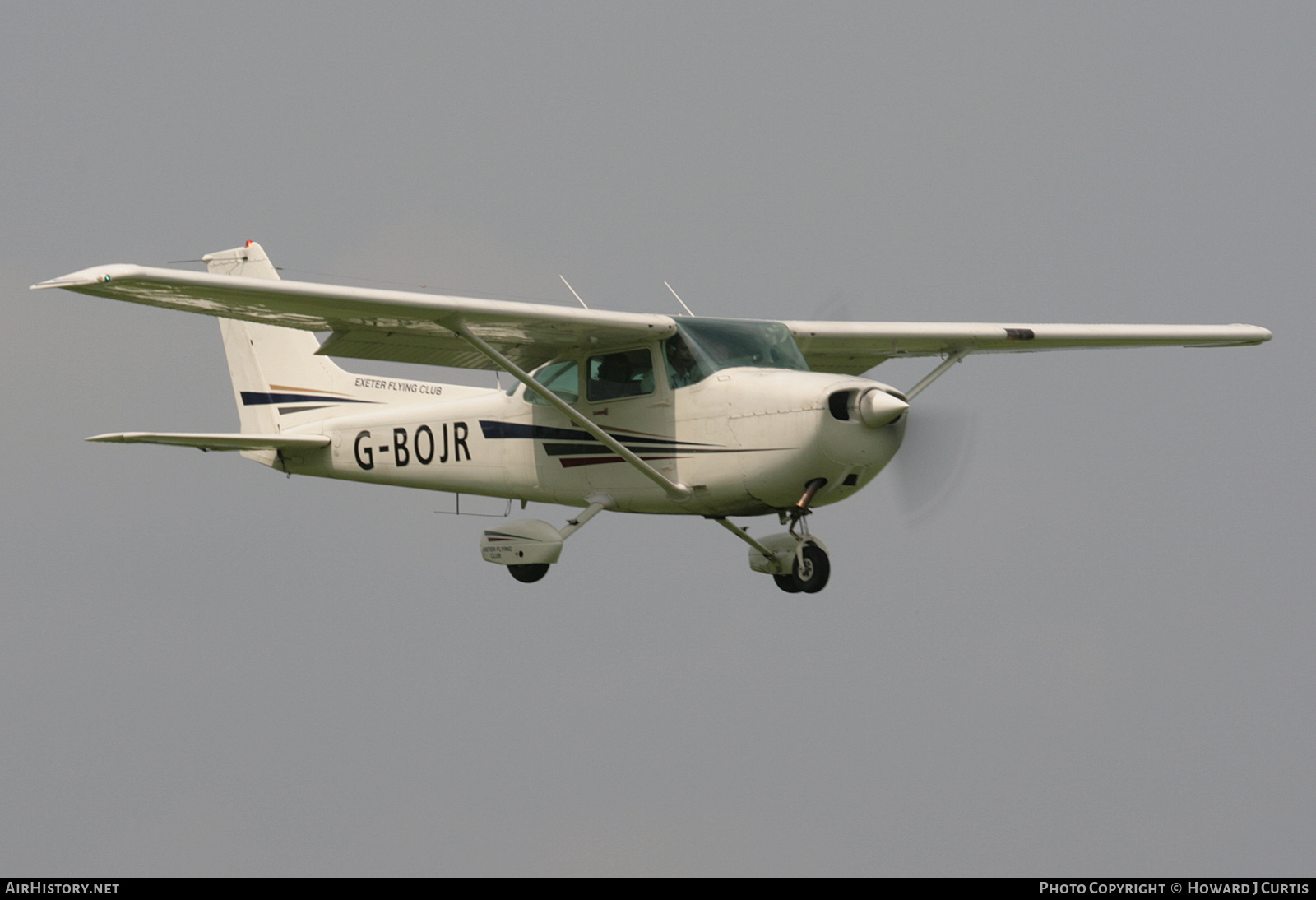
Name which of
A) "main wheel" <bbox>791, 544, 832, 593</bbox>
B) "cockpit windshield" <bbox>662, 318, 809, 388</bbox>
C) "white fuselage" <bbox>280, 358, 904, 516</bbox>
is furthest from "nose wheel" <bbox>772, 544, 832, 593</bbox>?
"cockpit windshield" <bbox>662, 318, 809, 388</bbox>

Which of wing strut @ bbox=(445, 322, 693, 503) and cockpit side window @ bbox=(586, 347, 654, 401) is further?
cockpit side window @ bbox=(586, 347, 654, 401)

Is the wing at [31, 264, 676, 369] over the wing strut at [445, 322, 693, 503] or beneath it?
over

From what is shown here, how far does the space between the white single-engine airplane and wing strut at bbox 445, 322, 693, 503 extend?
2cm

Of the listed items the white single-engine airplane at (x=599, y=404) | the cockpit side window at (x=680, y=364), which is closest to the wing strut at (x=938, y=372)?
the white single-engine airplane at (x=599, y=404)

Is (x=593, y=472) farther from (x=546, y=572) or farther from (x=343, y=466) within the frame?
(x=343, y=466)

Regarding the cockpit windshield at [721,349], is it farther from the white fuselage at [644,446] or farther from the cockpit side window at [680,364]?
the white fuselage at [644,446]

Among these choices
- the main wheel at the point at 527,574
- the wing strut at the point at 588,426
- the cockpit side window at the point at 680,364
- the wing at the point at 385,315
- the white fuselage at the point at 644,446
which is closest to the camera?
the wing at the point at 385,315

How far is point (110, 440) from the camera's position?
613 inches

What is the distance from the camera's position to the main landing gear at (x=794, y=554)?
1471 cm

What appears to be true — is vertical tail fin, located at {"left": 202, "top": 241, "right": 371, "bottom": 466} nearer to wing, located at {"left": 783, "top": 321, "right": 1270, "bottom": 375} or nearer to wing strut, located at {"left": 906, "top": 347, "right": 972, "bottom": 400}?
wing, located at {"left": 783, "top": 321, "right": 1270, "bottom": 375}

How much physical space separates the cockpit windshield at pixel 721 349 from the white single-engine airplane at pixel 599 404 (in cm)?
2

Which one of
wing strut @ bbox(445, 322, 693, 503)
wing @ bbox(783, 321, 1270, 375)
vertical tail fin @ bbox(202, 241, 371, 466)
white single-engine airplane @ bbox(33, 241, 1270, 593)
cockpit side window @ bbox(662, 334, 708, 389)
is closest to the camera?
white single-engine airplane @ bbox(33, 241, 1270, 593)

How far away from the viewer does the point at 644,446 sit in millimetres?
15023

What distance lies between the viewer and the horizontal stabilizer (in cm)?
1572
